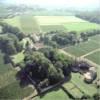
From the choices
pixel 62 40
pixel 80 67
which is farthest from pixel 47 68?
pixel 62 40

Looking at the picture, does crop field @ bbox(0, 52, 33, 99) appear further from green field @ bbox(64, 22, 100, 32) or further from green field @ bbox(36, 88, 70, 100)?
green field @ bbox(64, 22, 100, 32)

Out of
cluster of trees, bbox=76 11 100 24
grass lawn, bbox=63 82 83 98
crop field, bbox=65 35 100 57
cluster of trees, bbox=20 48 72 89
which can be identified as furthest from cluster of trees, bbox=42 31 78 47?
cluster of trees, bbox=76 11 100 24

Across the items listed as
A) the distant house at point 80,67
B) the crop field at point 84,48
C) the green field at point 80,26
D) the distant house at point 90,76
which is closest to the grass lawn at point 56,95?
the distant house at point 90,76

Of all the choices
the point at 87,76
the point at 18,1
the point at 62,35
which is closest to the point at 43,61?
the point at 87,76

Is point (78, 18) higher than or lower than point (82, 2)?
lower

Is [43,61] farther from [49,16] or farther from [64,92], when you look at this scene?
[49,16]

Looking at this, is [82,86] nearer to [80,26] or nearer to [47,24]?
[80,26]
